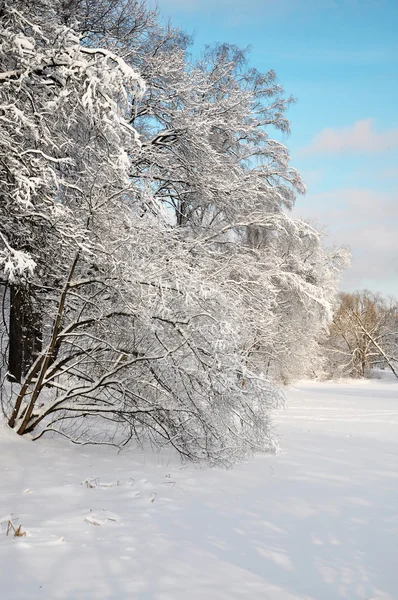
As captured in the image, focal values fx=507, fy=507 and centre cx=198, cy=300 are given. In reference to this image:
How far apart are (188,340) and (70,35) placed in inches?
130

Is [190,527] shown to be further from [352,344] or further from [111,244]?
[352,344]

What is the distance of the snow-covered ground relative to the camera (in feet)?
9.39

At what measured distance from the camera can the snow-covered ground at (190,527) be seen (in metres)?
2.86

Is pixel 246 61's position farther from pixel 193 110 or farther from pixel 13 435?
pixel 13 435

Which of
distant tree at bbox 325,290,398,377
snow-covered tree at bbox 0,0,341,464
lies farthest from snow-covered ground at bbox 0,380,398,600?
distant tree at bbox 325,290,398,377

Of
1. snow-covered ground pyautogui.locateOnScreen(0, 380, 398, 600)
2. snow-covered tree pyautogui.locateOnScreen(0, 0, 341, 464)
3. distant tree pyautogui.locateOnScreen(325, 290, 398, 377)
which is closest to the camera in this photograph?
snow-covered ground pyautogui.locateOnScreen(0, 380, 398, 600)

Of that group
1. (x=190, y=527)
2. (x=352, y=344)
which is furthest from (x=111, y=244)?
(x=352, y=344)

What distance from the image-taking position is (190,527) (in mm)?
3820

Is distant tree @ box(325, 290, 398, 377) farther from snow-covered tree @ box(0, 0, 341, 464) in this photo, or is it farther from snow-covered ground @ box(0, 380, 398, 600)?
snow-covered ground @ box(0, 380, 398, 600)

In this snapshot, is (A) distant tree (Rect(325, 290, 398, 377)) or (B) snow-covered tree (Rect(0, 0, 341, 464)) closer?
(B) snow-covered tree (Rect(0, 0, 341, 464))

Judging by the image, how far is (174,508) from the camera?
4.26 metres

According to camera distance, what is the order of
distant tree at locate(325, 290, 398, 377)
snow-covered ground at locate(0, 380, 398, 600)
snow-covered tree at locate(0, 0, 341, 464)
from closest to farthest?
snow-covered ground at locate(0, 380, 398, 600) → snow-covered tree at locate(0, 0, 341, 464) → distant tree at locate(325, 290, 398, 377)

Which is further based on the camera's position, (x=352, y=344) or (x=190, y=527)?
(x=352, y=344)

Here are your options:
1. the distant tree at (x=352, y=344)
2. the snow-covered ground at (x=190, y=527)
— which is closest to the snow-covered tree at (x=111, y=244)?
the snow-covered ground at (x=190, y=527)
